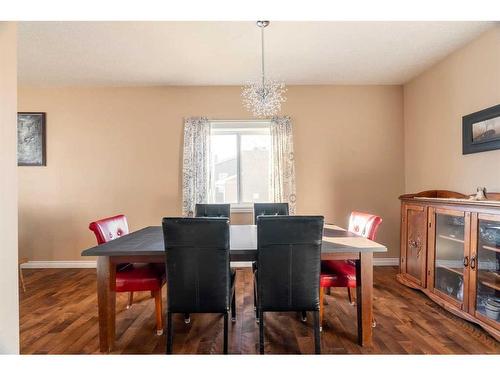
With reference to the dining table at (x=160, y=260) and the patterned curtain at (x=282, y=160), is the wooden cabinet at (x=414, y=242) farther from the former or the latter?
the patterned curtain at (x=282, y=160)

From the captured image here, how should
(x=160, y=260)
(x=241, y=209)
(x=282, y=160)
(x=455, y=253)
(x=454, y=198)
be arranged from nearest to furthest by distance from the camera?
→ (x=160, y=260) < (x=455, y=253) < (x=454, y=198) < (x=282, y=160) < (x=241, y=209)

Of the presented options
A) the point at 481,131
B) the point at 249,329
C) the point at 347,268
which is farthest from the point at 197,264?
the point at 481,131

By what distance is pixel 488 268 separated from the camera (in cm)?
218

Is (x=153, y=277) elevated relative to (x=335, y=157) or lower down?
lower down

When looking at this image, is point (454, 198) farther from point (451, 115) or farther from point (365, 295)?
point (365, 295)

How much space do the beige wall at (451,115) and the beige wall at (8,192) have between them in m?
3.37

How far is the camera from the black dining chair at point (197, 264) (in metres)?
1.73

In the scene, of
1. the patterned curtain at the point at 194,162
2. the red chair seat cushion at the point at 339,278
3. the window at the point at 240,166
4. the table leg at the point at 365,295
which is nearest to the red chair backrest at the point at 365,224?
the red chair seat cushion at the point at 339,278
